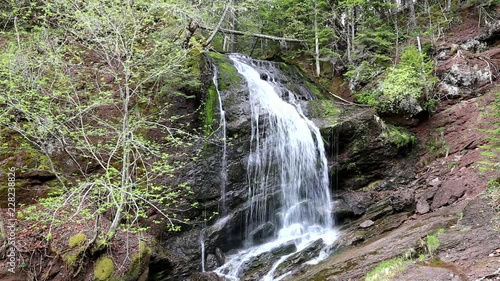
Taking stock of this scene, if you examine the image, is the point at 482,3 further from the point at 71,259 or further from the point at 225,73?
the point at 71,259

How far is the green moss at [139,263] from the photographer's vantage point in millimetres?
7473

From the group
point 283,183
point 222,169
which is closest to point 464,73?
point 283,183

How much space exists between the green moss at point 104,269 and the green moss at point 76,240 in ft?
2.08

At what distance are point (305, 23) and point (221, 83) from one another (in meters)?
8.02

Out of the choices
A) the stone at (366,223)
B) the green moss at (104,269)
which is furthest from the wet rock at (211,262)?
the stone at (366,223)

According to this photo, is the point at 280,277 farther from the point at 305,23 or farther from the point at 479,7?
the point at 479,7

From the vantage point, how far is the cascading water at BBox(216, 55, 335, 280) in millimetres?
10453

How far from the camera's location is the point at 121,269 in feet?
24.2

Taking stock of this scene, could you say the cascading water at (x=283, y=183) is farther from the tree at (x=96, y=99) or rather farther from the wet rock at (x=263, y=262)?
the tree at (x=96, y=99)

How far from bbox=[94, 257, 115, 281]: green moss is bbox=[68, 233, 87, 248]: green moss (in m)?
0.63

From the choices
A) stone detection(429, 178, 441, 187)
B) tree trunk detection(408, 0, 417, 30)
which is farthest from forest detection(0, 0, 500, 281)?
tree trunk detection(408, 0, 417, 30)

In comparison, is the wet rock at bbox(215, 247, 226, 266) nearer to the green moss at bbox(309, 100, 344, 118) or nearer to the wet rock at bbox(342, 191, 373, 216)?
the wet rock at bbox(342, 191, 373, 216)

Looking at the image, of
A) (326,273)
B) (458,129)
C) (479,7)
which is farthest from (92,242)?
(479,7)

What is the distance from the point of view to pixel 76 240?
7484 mm
